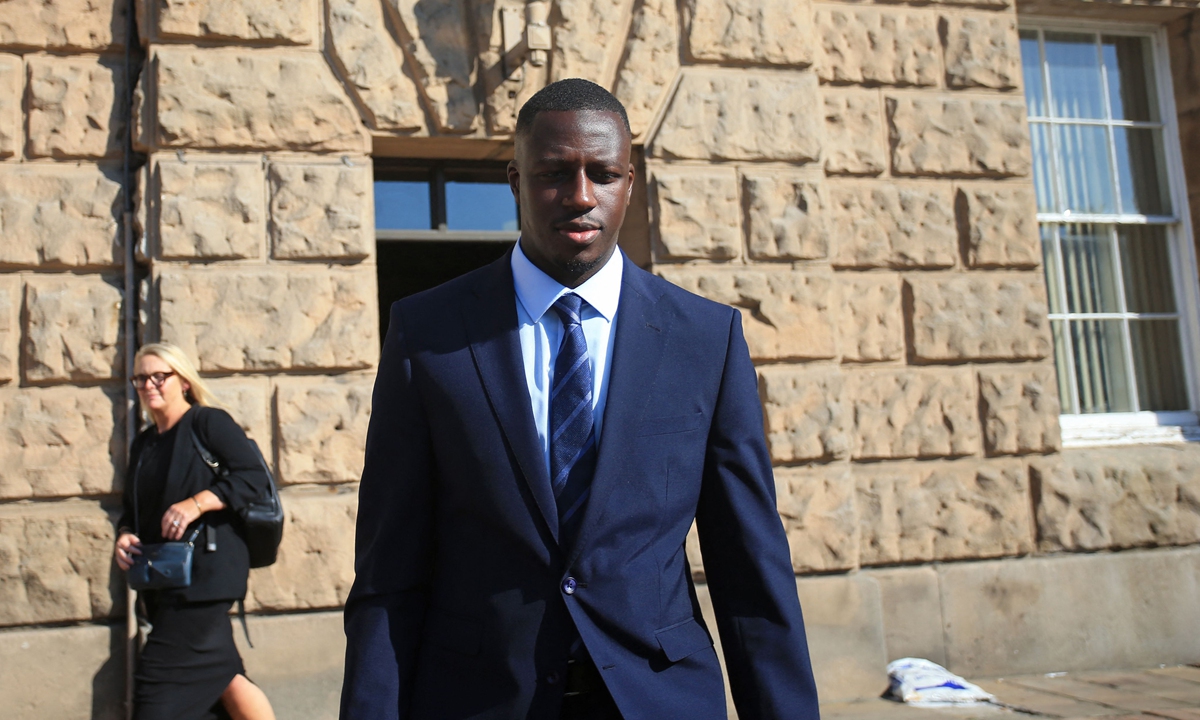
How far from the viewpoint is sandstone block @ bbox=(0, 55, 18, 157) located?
491 centimetres

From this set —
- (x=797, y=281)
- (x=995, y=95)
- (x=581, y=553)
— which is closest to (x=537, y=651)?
(x=581, y=553)

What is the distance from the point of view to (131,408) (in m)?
4.84

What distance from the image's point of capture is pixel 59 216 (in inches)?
194

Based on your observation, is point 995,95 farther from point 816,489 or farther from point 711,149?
point 816,489

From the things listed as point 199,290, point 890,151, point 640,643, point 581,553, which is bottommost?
point 640,643

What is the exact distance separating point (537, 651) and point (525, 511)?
0.25 meters

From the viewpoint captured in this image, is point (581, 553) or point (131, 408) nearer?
point (581, 553)

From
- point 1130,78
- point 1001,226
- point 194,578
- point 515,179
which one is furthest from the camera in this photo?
point 1130,78

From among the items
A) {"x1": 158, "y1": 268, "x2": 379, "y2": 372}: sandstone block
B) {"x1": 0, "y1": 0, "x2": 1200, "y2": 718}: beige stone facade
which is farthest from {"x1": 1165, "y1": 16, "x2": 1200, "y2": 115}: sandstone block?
{"x1": 158, "y1": 268, "x2": 379, "y2": 372}: sandstone block

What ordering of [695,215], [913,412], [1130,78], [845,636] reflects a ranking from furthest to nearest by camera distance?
[1130,78] → [913,412] → [695,215] → [845,636]

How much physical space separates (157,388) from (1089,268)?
221 inches

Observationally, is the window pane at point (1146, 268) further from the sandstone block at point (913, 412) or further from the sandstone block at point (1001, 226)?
the sandstone block at point (913, 412)

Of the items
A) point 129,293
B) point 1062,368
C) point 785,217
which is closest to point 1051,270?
point 1062,368

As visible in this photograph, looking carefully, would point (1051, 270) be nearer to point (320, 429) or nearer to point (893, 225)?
point (893, 225)
